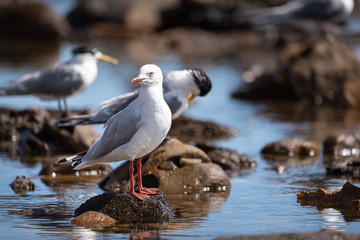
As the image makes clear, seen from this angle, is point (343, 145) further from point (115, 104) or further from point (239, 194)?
point (115, 104)

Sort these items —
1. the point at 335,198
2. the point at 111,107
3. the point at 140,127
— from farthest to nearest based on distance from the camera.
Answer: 1. the point at 111,107
2. the point at 335,198
3. the point at 140,127

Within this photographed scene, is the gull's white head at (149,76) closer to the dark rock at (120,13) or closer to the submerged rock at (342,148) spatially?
the submerged rock at (342,148)

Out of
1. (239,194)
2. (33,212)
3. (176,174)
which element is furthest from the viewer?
(176,174)

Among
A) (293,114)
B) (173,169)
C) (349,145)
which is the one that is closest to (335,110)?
(293,114)

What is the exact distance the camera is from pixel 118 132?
7.30 meters

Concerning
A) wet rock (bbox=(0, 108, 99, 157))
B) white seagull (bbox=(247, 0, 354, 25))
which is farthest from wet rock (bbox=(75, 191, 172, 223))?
white seagull (bbox=(247, 0, 354, 25))

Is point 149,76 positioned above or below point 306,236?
above

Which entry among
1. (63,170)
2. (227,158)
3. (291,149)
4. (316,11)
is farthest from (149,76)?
(316,11)

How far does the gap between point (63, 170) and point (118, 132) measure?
2721 mm

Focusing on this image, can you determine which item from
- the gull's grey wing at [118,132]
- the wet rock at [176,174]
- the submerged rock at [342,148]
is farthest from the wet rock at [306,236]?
the submerged rock at [342,148]

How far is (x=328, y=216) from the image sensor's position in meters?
7.54

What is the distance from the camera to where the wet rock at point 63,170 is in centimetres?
971

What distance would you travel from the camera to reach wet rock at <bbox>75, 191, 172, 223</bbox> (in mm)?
7254

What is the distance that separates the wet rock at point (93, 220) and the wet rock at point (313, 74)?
9.87 meters
